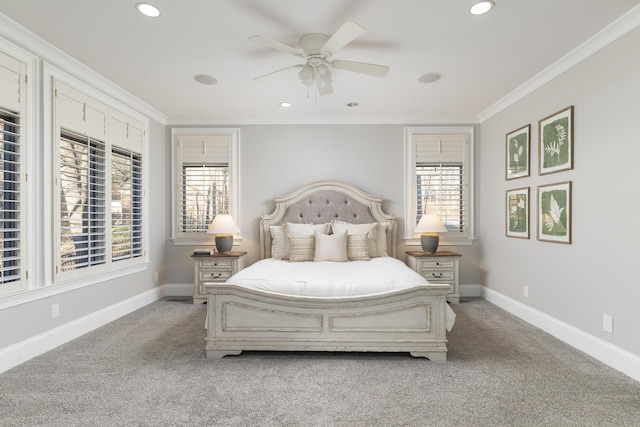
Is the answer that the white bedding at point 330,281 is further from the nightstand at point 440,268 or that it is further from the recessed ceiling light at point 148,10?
the recessed ceiling light at point 148,10

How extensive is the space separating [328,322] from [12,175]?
2.72 meters

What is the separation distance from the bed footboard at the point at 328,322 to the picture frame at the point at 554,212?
143cm

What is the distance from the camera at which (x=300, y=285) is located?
9.15 feet

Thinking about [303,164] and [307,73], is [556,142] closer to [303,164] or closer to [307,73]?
[307,73]

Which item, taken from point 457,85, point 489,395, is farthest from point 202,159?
point 489,395

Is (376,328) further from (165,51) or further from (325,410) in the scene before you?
(165,51)

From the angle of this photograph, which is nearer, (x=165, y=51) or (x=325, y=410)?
(x=325, y=410)

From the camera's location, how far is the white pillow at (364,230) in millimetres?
4359

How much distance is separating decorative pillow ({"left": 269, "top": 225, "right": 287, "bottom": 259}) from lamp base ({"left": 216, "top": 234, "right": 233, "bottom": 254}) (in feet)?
1.89

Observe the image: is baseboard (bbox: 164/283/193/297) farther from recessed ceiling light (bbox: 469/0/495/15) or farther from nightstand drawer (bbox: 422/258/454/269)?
recessed ceiling light (bbox: 469/0/495/15)

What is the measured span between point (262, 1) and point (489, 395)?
2.93 metres

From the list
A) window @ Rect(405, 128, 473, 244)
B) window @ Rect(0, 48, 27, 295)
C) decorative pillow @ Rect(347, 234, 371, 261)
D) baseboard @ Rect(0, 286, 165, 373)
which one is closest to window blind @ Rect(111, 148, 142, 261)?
baseboard @ Rect(0, 286, 165, 373)

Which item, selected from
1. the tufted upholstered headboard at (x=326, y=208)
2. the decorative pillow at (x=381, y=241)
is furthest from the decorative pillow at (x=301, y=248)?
the decorative pillow at (x=381, y=241)

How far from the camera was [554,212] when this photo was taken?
3.32m
